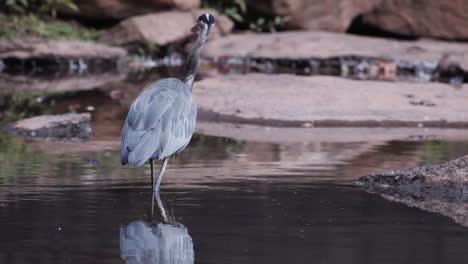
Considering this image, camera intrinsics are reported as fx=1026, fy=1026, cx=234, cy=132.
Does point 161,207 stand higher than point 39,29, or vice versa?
point 39,29

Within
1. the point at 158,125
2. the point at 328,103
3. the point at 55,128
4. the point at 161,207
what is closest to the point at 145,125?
the point at 158,125

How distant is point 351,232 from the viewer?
5789 mm

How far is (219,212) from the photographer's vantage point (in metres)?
6.37

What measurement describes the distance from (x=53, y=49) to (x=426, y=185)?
13.5 metres

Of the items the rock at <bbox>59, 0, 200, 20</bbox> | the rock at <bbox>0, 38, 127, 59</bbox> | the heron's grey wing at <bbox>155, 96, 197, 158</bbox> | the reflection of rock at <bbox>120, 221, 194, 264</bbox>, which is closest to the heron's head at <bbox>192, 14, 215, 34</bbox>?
the heron's grey wing at <bbox>155, 96, 197, 158</bbox>

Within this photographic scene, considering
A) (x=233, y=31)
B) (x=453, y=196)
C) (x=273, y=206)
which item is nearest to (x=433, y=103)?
(x=453, y=196)

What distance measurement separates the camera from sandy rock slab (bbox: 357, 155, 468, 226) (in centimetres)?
693

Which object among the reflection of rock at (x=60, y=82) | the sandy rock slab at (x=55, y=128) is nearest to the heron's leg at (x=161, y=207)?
the sandy rock slab at (x=55, y=128)

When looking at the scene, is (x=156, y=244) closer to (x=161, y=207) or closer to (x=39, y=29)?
(x=161, y=207)

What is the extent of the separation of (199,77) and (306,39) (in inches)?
140

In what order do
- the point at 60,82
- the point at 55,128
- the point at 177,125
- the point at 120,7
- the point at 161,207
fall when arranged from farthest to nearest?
the point at 120,7 < the point at 60,82 < the point at 55,128 < the point at 177,125 < the point at 161,207

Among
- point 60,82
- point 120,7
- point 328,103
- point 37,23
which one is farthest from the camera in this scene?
point 120,7

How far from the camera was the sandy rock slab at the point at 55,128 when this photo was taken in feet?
33.9

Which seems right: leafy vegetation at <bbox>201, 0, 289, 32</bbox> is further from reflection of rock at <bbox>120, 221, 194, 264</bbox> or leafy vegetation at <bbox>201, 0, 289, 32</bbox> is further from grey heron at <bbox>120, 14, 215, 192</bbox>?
reflection of rock at <bbox>120, 221, 194, 264</bbox>
